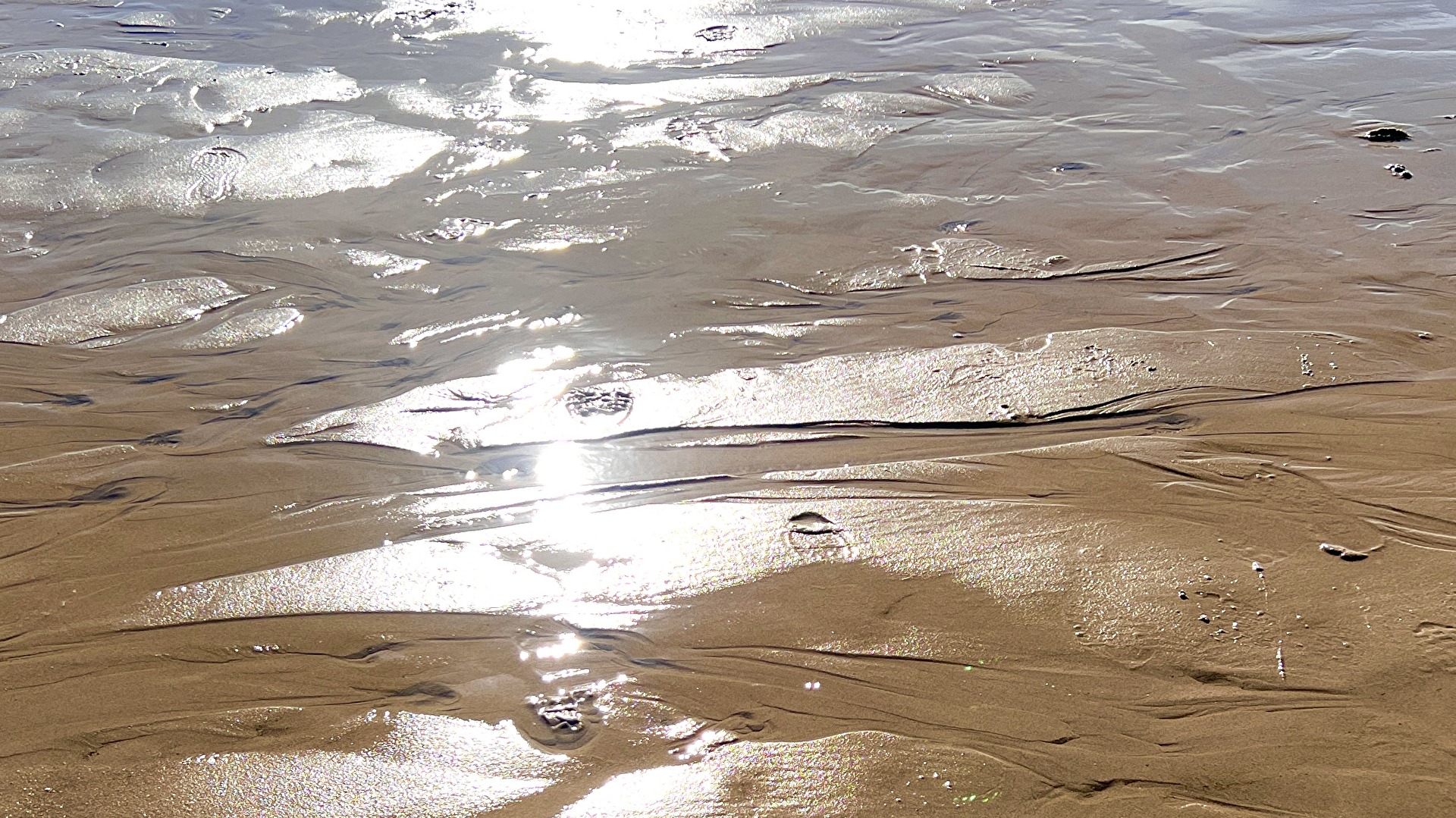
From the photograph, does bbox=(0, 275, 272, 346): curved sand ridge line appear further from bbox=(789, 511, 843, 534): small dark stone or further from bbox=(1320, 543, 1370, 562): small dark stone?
bbox=(1320, 543, 1370, 562): small dark stone

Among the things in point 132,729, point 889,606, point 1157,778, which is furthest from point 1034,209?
point 132,729

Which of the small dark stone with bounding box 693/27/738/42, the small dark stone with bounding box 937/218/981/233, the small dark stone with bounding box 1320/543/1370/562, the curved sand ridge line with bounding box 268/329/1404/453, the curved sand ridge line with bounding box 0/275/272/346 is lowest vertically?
the small dark stone with bounding box 1320/543/1370/562

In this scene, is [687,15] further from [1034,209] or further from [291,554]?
[291,554]

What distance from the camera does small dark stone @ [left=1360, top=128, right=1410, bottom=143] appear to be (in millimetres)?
7055

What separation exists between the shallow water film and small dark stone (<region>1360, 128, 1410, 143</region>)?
0.50 ft

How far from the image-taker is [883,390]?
448 cm

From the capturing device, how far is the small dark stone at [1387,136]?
23.1 ft

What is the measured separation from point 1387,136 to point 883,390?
5430 millimetres

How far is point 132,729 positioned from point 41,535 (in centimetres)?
126

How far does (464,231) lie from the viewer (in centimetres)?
603

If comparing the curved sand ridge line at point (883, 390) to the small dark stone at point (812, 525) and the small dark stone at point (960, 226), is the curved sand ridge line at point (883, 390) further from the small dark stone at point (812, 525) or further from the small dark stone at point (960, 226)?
the small dark stone at point (960, 226)

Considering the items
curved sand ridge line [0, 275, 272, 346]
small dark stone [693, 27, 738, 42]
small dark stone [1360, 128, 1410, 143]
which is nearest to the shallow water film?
curved sand ridge line [0, 275, 272, 346]

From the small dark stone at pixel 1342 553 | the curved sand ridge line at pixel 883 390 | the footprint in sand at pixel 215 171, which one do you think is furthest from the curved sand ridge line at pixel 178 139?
the small dark stone at pixel 1342 553

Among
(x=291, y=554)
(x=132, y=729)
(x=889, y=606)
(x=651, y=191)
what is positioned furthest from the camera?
(x=651, y=191)
